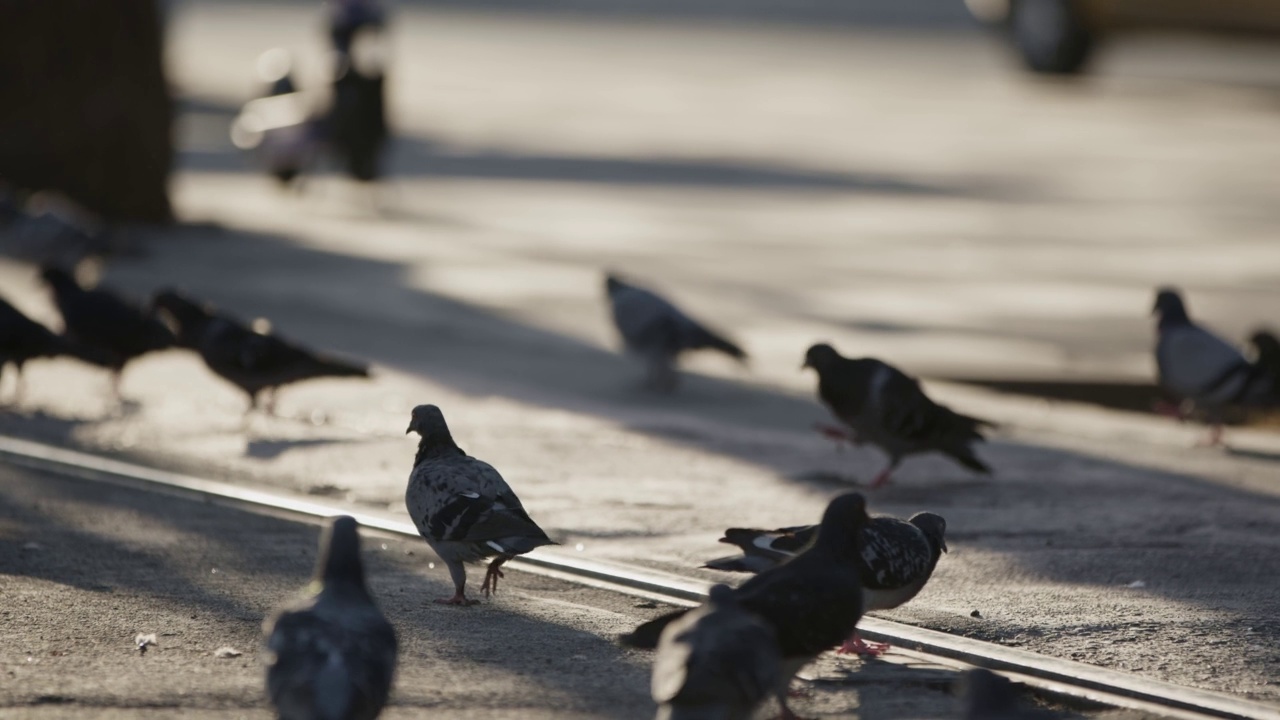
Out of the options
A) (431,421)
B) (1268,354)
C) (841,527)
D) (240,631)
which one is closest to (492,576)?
(431,421)

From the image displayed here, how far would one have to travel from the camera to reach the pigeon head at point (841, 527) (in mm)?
5320

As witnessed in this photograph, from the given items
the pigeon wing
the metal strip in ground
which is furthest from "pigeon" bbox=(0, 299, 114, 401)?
the pigeon wing

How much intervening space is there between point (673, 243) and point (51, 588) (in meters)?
10.1

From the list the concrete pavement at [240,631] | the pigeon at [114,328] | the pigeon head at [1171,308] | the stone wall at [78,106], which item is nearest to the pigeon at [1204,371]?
the pigeon head at [1171,308]

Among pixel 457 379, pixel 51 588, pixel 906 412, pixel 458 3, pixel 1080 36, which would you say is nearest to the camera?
pixel 51 588

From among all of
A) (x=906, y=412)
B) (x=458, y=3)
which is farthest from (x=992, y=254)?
(x=458, y=3)

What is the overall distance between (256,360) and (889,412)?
3125 millimetres

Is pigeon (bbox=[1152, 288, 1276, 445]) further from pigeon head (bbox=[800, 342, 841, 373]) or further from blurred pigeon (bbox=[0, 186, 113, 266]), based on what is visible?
blurred pigeon (bbox=[0, 186, 113, 266])

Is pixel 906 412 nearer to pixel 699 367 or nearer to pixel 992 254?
pixel 699 367

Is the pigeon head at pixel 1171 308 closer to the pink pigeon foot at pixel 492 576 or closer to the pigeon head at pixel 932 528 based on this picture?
the pigeon head at pixel 932 528

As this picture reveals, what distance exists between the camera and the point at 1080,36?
89.2 feet

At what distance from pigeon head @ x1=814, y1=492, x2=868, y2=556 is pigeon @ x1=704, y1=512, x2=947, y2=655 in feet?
0.61

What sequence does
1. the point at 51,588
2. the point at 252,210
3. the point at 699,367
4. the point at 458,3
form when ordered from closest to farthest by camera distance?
the point at 51,588 < the point at 699,367 < the point at 252,210 < the point at 458,3

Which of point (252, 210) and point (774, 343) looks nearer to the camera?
point (774, 343)
